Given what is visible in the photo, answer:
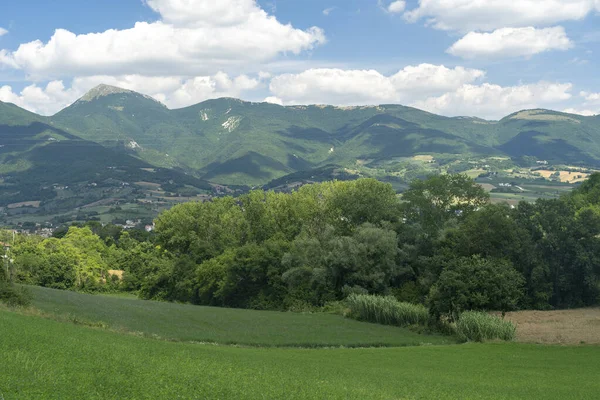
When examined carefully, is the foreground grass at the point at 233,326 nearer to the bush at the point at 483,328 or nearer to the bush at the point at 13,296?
the bush at the point at 13,296

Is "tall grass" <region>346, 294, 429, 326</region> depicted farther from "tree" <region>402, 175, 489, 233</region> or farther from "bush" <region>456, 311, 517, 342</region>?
"tree" <region>402, 175, 489, 233</region>

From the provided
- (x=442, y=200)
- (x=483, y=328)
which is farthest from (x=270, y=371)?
(x=442, y=200)

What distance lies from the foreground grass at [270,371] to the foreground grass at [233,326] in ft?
23.3

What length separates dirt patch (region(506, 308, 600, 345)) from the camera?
47.9m

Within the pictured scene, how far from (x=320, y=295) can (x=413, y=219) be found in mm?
23831

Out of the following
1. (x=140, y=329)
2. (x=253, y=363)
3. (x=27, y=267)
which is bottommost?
(x=27, y=267)

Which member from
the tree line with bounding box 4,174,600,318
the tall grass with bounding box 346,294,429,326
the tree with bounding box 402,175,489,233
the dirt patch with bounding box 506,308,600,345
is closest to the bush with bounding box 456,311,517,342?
the dirt patch with bounding box 506,308,600,345

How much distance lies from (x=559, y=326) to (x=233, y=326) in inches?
1390

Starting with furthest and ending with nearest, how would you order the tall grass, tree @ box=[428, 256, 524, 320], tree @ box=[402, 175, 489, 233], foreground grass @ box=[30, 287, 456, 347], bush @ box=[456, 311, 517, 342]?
tree @ box=[402, 175, 489, 233], the tall grass, tree @ box=[428, 256, 524, 320], bush @ box=[456, 311, 517, 342], foreground grass @ box=[30, 287, 456, 347]

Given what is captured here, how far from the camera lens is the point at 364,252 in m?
74.2

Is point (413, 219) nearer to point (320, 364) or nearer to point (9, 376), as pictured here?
point (320, 364)

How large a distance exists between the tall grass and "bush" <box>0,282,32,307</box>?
121 feet

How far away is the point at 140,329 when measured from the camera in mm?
45844

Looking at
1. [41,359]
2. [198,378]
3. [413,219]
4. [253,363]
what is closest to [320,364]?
[253,363]
